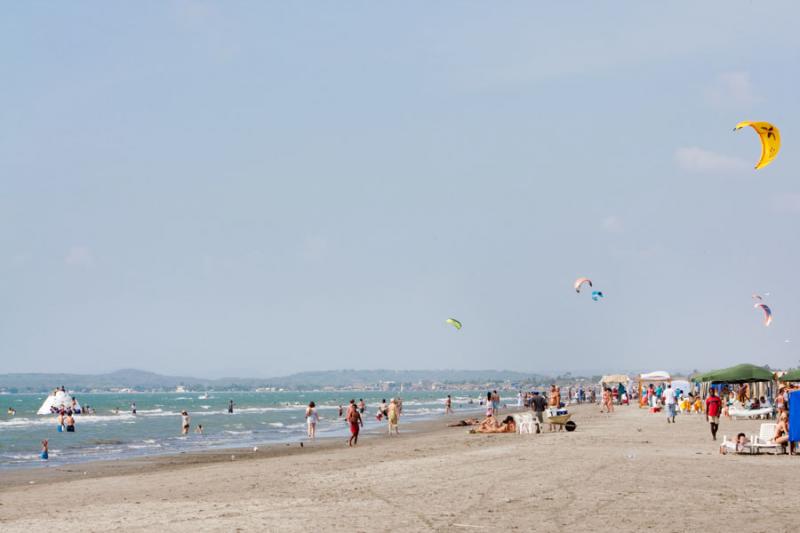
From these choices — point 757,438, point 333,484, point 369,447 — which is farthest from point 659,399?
point 333,484

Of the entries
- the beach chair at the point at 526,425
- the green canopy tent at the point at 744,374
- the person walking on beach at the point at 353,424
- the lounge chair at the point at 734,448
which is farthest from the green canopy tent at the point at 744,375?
the lounge chair at the point at 734,448

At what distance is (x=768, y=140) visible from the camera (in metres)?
20.5

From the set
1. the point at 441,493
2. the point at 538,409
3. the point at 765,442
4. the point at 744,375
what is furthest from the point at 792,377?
the point at 441,493

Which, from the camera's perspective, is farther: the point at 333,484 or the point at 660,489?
the point at 333,484

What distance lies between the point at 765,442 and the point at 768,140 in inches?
244

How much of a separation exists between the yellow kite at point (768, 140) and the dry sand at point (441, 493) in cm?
610

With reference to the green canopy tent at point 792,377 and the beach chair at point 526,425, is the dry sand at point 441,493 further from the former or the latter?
the green canopy tent at point 792,377

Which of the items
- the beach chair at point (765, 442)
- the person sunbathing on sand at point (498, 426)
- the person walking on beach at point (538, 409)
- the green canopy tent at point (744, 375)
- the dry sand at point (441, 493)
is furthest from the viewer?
the green canopy tent at point (744, 375)

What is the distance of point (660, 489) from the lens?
45.4 ft

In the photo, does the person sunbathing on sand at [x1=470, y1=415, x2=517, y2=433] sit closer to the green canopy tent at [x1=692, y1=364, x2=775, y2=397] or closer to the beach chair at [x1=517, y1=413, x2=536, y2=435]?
the beach chair at [x1=517, y1=413, x2=536, y2=435]

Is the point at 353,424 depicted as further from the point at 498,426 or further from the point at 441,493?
the point at 441,493

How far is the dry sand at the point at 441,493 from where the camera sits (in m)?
11.2

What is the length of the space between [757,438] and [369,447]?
1136 cm

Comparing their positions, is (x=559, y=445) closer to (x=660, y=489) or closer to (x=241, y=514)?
(x=660, y=489)
